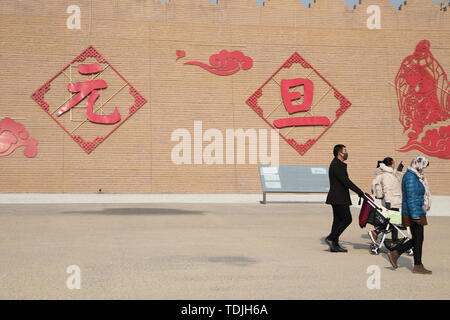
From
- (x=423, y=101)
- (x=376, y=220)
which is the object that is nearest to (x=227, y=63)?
(x=423, y=101)

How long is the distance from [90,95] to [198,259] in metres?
17.9

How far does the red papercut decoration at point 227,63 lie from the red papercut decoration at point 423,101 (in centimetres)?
703

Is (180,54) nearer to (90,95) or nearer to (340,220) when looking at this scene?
(90,95)

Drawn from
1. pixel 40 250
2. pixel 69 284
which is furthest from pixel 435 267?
pixel 40 250

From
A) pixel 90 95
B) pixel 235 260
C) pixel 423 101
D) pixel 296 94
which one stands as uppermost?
pixel 296 94

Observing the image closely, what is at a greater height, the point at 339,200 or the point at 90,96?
the point at 90,96

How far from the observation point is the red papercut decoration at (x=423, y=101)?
27062 millimetres

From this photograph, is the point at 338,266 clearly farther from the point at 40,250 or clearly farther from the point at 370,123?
the point at 370,123

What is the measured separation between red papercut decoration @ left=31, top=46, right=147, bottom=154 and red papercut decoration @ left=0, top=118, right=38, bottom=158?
4.27 feet

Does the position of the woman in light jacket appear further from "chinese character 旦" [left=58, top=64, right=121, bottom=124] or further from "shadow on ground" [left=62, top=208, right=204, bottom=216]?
"chinese character 旦" [left=58, top=64, right=121, bottom=124]

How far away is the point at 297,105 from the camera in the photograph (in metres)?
26.4

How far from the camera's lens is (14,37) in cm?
2491

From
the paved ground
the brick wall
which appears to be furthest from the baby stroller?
the brick wall

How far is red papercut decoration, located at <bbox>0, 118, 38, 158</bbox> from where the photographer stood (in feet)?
80.3
